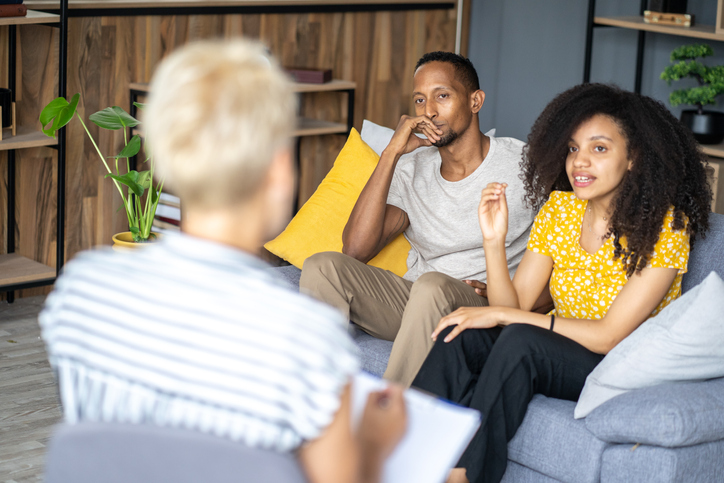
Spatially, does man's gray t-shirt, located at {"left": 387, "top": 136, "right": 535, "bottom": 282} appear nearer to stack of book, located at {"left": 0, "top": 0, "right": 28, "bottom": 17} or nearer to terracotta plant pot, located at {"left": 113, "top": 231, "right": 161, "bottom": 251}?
terracotta plant pot, located at {"left": 113, "top": 231, "right": 161, "bottom": 251}

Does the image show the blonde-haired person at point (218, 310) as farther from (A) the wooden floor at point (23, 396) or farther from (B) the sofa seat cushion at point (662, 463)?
(A) the wooden floor at point (23, 396)

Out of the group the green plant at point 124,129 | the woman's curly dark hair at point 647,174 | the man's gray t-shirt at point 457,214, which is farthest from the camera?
the green plant at point 124,129

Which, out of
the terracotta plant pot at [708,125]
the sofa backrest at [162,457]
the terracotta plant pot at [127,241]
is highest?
the terracotta plant pot at [708,125]

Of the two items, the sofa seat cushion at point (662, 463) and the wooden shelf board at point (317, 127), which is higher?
the wooden shelf board at point (317, 127)

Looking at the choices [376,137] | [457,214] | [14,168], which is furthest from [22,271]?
[457,214]

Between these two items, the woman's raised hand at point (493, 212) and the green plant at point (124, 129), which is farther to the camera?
the green plant at point (124, 129)

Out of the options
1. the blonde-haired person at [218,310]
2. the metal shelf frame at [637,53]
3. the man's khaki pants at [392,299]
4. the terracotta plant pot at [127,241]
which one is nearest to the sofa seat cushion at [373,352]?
the man's khaki pants at [392,299]

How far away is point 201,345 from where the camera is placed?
0.82 m

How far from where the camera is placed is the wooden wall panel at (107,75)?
330cm

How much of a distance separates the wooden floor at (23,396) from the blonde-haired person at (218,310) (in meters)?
1.37

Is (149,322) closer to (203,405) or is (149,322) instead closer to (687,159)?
(203,405)

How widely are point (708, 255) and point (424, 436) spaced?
53.0 inches

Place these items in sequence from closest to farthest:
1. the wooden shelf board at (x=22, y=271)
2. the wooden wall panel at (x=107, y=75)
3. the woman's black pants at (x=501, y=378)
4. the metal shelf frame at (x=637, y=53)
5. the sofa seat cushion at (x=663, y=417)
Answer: the sofa seat cushion at (x=663, y=417)
the woman's black pants at (x=501, y=378)
the wooden shelf board at (x=22, y=271)
the wooden wall panel at (x=107, y=75)
the metal shelf frame at (x=637, y=53)

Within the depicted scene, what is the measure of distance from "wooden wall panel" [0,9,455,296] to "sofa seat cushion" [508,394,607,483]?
7.42 feet
